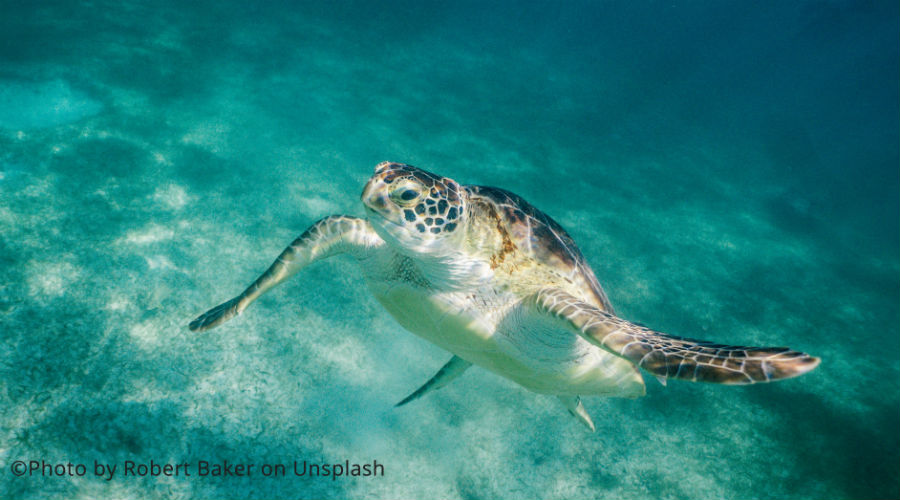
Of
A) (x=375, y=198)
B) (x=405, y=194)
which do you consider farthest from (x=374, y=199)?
(x=405, y=194)

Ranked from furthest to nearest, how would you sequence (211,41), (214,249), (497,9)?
(497,9), (211,41), (214,249)

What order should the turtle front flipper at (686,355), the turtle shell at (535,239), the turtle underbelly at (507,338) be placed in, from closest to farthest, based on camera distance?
the turtle front flipper at (686,355) < the turtle underbelly at (507,338) < the turtle shell at (535,239)

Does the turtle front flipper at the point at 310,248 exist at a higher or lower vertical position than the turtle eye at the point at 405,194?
lower

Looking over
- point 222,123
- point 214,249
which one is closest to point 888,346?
point 214,249

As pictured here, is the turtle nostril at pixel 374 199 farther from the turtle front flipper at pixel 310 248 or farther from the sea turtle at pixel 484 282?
the turtle front flipper at pixel 310 248

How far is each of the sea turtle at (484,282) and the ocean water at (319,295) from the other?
708 millimetres

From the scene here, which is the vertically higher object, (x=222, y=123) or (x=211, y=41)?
(x=211, y=41)

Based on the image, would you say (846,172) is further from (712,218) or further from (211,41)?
(211,41)

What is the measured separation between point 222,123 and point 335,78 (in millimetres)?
4565

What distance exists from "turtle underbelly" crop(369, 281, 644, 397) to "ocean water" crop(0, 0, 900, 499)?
871mm

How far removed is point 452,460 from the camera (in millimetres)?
2898

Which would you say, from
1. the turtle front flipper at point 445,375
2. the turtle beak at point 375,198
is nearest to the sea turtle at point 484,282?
the turtle beak at point 375,198

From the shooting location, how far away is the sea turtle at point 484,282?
192cm

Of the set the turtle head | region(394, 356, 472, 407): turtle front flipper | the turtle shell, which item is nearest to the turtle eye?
the turtle head
